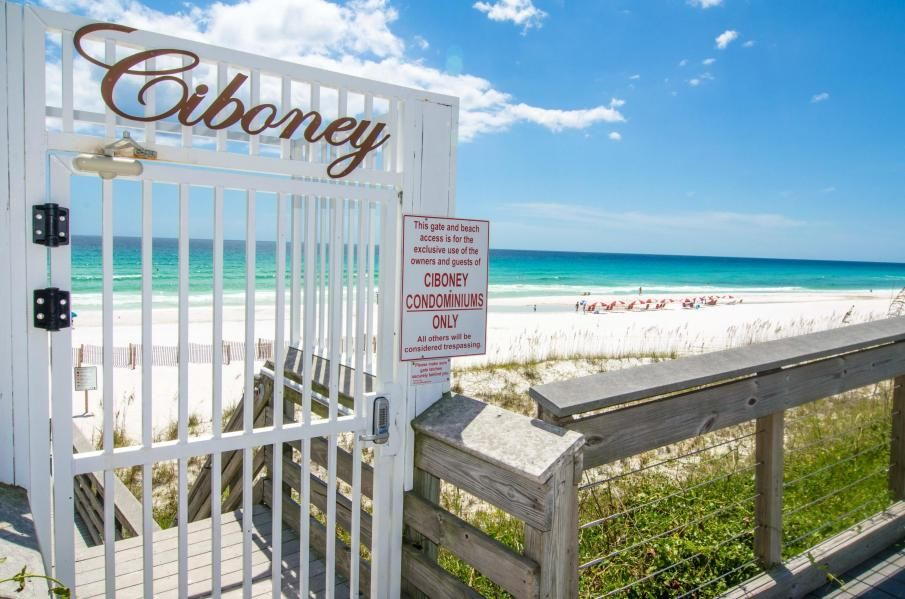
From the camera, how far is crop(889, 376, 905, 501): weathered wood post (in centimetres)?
310

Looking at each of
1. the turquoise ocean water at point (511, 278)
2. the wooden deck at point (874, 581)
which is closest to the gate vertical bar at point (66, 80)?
the wooden deck at point (874, 581)

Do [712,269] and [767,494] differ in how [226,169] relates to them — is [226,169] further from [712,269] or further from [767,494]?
[712,269]

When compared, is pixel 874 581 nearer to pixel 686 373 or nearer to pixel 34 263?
pixel 686 373

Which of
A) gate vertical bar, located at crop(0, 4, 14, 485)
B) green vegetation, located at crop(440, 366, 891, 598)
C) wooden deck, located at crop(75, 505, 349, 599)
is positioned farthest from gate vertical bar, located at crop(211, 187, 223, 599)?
green vegetation, located at crop(440, 366, 891, 598)

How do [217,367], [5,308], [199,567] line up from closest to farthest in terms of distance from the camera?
1. [5,308]
2. [217,367]
3. [199,567]

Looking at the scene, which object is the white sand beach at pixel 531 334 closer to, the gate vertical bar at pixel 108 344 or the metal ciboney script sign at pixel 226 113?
the gate vertical bar at pixel 108 344

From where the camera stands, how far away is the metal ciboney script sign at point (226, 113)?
5.69ft

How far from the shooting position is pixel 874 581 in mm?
2689

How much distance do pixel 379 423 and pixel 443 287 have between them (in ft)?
1.86

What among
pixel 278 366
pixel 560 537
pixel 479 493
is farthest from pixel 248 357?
pixel 560 537

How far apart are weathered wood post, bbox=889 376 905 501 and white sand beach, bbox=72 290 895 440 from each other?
655 cm

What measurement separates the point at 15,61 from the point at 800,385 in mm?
2846

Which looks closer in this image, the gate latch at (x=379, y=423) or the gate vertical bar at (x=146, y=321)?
the gate vertical bar at (x=146, y=321)

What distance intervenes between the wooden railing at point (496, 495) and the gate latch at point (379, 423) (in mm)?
121
